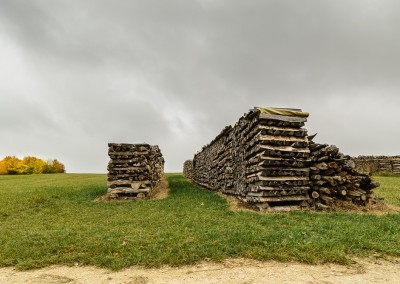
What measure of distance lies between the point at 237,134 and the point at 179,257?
955 centimetres

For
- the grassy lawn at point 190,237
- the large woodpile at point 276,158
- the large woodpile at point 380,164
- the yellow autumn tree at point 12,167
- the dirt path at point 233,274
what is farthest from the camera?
the yellow autumn tree at point 12,167

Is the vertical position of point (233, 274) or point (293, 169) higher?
point (293, 169)

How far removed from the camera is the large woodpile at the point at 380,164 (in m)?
34.8

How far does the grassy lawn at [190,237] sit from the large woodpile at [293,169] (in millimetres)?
1056

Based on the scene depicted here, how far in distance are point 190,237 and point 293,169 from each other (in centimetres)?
539

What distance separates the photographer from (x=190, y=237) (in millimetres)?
6770

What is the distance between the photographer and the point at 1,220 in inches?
420

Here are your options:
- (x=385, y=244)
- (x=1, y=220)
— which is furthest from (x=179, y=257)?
(x=1, y=220)

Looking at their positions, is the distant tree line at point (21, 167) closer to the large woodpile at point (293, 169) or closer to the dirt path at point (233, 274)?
the large woodpile at point (293, 169)

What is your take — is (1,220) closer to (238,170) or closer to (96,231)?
(96,231)

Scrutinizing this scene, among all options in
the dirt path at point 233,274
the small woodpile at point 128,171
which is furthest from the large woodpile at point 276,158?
the small woodpile at point 128,171

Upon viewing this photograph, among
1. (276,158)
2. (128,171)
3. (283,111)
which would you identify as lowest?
(128,171)

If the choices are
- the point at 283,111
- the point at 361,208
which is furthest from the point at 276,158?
the point at 361,208

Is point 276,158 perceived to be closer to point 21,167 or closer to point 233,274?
point 233,274
